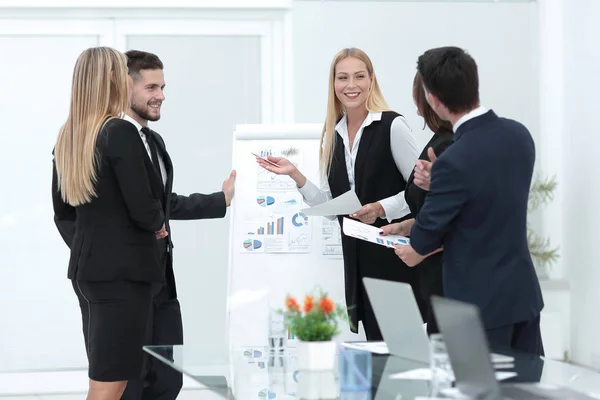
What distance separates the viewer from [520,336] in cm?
265

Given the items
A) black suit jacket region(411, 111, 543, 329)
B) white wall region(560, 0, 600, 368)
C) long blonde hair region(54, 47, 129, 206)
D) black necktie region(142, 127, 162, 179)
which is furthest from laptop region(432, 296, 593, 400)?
white wall region(560, 0, 600, 368)

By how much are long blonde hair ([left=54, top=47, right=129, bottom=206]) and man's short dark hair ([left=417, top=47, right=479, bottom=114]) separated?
1.22m

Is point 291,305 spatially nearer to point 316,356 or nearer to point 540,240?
point 316,356

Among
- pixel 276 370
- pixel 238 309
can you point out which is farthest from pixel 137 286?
pixel 238 309

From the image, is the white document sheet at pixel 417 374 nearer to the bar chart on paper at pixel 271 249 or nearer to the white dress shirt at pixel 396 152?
the white dress shirt at pixel 396 152

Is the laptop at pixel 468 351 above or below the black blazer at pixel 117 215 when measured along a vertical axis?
below

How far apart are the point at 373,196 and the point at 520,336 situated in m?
1.20

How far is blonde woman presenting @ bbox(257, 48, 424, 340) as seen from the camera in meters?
3.66

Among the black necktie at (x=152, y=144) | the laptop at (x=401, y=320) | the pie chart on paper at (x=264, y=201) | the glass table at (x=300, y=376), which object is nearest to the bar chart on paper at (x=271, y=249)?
the pie chart on paper at (x=264, y=201)

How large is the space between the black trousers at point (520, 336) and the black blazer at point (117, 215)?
133cm

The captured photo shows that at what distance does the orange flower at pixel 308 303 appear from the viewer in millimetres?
2107

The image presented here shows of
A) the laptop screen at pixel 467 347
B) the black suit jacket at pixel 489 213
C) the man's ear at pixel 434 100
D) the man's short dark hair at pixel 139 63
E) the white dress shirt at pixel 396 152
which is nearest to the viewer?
the laptop screen at pixel 467 347

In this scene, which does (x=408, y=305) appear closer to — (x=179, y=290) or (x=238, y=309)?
(x=238, y=309)

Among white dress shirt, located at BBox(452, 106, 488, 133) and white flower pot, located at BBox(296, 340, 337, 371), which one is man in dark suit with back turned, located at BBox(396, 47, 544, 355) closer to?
white dress shirt, located at BBox(452, 106, 488, 133)
